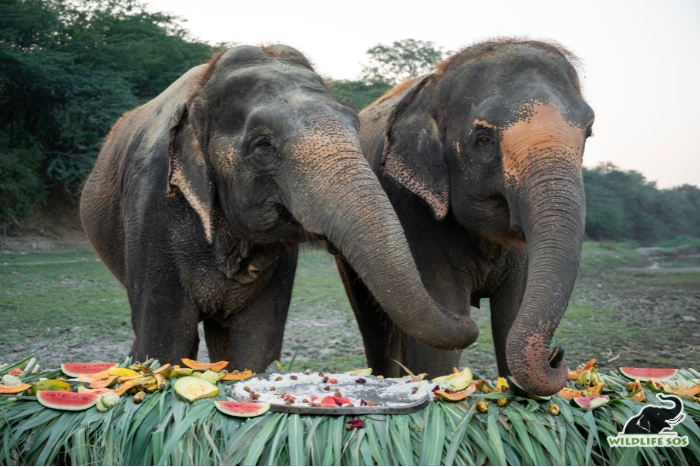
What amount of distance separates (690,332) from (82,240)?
13458 mm

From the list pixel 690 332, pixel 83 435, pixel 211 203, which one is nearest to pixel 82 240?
pixel 690 332

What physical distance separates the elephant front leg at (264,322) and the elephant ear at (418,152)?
0.88m

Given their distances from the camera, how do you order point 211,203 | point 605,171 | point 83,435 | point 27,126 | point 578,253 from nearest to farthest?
point 83,435
point 578,253
point 211,203
point 27,126
point 605,171

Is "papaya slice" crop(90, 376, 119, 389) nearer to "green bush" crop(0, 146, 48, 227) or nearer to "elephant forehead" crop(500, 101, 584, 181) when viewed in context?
"elephant forehead" crop(500, 101, 584, 181)

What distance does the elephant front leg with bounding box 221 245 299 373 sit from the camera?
16.2 feet

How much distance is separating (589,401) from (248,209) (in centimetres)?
210

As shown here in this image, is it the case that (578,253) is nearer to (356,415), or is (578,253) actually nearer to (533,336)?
(533,336)

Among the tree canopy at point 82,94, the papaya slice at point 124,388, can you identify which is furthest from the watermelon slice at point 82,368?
the tree canopy at point 82,94

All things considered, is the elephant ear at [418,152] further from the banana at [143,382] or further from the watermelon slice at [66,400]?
the watermelon slice at [66,400]

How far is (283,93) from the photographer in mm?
4211

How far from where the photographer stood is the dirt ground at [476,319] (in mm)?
7895

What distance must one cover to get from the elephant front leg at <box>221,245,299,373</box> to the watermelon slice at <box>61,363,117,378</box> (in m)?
1.10

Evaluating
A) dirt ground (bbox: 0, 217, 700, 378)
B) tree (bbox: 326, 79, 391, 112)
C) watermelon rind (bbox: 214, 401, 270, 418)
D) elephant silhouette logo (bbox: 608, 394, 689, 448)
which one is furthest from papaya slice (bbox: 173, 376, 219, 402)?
tree (bbox: 326, 79, 391, 112)

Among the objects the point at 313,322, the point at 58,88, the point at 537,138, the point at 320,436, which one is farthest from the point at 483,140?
the point at 58,88
